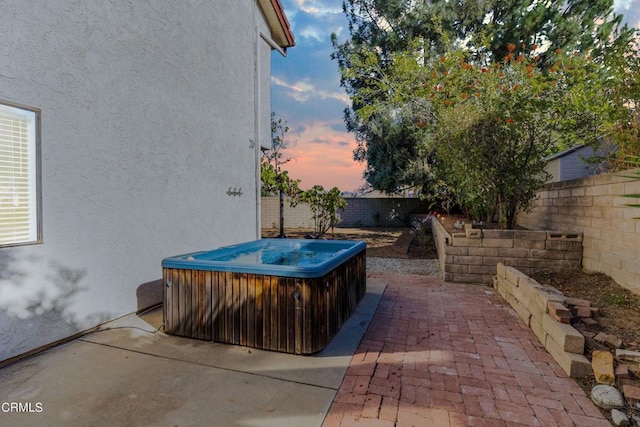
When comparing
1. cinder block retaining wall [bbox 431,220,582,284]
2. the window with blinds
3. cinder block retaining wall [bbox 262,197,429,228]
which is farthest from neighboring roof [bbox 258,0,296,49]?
cinder block retaining wall [bbox 262,197,429,228]

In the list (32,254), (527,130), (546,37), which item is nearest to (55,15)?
(32,254)

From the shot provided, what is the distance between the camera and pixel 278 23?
8375mm

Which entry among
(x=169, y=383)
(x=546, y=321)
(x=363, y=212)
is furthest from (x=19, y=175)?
(x=363, y=212)

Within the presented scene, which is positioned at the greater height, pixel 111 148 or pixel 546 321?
pixel 111 148

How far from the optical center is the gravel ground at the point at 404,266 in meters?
7.37

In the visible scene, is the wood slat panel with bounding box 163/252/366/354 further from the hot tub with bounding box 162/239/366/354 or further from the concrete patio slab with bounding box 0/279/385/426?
the concrete patio slab with bounding box 0/279/385/426

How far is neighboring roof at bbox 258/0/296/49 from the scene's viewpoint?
7.78 m

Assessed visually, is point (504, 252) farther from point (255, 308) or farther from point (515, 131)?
point (255, 308)

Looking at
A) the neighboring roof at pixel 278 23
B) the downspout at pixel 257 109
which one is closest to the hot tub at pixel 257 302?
the downspout at pixel 257 109

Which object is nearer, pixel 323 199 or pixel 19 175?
pixel 19 175

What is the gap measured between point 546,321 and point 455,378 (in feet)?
4.50

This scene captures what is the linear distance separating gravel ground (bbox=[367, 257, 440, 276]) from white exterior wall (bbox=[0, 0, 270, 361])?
11.9 feet

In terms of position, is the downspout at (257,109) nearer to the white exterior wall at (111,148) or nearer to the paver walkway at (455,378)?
the white exterior wall at (111,148)

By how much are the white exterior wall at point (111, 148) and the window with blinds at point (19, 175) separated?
0.28 ft
